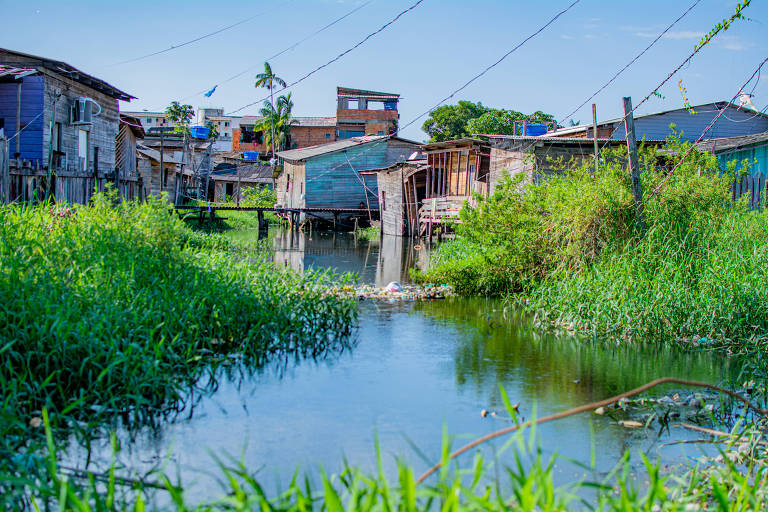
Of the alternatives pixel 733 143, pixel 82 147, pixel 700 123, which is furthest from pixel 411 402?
pixel 700 123

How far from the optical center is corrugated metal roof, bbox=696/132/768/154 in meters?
16.2

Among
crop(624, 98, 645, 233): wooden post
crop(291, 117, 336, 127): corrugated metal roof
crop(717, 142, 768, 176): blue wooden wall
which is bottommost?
crop(624, 98, 645, 233): wooden post

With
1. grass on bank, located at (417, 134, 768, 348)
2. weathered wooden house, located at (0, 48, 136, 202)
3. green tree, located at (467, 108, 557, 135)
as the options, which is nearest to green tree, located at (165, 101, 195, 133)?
green tree, located at (467, 108, 557, 135)

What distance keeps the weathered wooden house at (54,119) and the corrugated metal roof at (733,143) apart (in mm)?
14578

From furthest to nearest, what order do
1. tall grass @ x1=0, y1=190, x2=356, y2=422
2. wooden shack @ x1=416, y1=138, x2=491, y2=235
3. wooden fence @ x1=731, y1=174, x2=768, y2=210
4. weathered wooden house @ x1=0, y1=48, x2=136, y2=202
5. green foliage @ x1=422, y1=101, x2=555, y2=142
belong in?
green foliage @ x1=422, y1=101, x2=555, y2=142 < wooden shack @ x1=416, y1=138, x2=491, y2=235 < wooden fence @ x1=731, y1=174, x2=768, y2=210 < weathered wooden house @ x1=0, y1=48, x2=136, y2=202 < tall grass @ x1=0, y1=190, x2=356, y2=422

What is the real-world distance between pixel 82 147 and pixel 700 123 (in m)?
23.1

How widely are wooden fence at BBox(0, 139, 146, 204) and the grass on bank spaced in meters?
6.38

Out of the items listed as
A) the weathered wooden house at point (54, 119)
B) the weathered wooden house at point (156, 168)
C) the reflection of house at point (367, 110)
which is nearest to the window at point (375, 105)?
the reflection of house at point (367, 110)

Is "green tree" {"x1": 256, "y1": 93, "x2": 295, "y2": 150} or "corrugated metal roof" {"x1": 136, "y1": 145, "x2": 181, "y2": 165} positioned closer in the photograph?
"corrugated metal roof" {"x1": 136, "y1": 145, "x2": 181, "y2": 165}

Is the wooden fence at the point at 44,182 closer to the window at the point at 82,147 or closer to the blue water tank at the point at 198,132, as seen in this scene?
the window at the point at 82,147

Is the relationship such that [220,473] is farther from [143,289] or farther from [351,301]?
[351,301]

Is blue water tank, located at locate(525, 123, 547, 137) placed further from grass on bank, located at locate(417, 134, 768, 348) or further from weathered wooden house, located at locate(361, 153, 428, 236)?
grass on bank, located at locate(417, 134, 768, 348)

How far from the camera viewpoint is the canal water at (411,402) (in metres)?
4.96

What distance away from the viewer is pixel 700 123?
2752 cm
